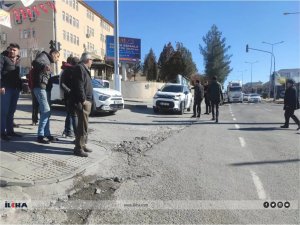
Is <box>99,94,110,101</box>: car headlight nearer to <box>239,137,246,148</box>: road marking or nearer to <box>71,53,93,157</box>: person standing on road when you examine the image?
<box>239,137,246,148</box>: road marking

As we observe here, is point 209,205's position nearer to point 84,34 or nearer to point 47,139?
point 47,139

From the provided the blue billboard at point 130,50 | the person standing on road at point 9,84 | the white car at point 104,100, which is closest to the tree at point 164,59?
the blue billboard at point 130,50

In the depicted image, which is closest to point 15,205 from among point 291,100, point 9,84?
point 9,84

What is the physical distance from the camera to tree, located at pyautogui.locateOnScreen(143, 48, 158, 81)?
217ft

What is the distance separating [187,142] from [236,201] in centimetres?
464

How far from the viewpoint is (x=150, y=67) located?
67.9 metres

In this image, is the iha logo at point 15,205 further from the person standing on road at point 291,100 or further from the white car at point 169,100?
the white car at point 169,100

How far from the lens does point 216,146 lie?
9336mm

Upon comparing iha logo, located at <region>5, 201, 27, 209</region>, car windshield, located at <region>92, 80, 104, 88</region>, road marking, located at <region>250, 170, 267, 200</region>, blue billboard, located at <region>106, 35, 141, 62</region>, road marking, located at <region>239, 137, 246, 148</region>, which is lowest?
road marking, located at <region>250, 170, 267, 200</region>

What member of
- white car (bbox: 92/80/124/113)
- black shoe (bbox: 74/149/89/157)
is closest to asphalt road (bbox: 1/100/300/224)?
black shoe (bbox: 74/149/89/157)

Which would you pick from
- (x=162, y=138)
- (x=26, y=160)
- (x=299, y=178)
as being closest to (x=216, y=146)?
(x=162, y=138)

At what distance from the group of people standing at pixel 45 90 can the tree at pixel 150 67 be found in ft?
189

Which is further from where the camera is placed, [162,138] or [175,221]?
[162,138]

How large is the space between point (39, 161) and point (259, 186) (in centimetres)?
380
